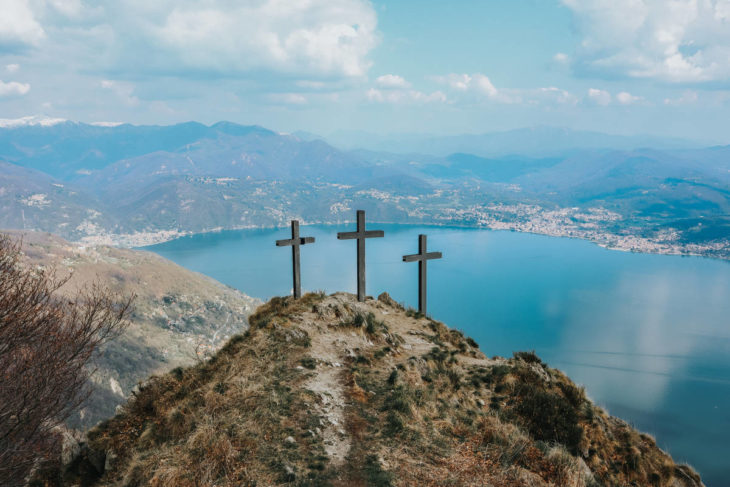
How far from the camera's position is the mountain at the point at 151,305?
102 m

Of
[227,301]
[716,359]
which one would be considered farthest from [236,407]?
[227,301]

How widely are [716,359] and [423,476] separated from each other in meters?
98.2

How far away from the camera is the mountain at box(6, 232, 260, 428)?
10206 cm

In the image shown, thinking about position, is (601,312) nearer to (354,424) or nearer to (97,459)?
(354,424)

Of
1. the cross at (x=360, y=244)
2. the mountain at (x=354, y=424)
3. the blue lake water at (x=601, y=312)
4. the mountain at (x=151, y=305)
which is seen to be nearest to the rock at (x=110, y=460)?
the mountain at (x=354, y=424)

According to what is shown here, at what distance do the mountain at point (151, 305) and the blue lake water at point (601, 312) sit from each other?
1239cm

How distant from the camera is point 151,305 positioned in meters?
137

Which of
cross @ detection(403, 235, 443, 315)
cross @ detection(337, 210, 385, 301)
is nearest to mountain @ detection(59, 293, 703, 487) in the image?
cross @ detection(337, 210, 385, 301)

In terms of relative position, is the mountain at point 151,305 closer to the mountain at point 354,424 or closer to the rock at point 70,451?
the mountain at point 354,424

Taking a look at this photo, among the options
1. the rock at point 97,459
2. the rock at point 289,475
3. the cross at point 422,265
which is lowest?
the rock at point 97,459

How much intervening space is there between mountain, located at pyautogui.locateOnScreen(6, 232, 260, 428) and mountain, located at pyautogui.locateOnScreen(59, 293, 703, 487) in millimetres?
98089

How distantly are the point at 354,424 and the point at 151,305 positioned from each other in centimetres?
14823

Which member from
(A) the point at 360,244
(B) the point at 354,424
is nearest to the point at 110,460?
(B) the point at 354,424

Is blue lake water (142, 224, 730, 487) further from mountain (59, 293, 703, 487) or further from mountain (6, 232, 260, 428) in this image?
mountain (59, 293, 703, 487)
